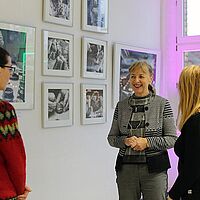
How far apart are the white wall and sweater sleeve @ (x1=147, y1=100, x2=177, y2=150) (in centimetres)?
104

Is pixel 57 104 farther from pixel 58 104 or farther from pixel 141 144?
pixel 141 144

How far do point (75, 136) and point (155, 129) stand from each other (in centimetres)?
109

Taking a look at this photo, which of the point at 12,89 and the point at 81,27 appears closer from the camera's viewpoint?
the point at 12,89

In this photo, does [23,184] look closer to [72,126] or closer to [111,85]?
[72,126]

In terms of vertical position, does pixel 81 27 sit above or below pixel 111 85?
above

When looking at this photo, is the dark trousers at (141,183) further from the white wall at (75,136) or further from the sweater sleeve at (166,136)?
the white wall at (75,136)

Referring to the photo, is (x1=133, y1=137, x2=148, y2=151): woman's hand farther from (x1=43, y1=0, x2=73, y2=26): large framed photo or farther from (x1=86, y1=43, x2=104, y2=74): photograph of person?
(x1=43, y1=0, x2=73, y2=26): large framed photo

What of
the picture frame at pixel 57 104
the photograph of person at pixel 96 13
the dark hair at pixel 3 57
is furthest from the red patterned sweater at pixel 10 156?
the photograph of person at pixel 96 13

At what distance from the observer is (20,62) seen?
3.11 meters

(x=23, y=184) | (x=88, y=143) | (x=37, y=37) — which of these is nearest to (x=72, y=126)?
(x=88, y=143)

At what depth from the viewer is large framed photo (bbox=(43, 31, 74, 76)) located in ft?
10.9

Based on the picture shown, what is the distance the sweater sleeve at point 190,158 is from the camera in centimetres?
206

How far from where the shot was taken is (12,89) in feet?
10.0

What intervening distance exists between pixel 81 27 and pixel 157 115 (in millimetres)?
1342
